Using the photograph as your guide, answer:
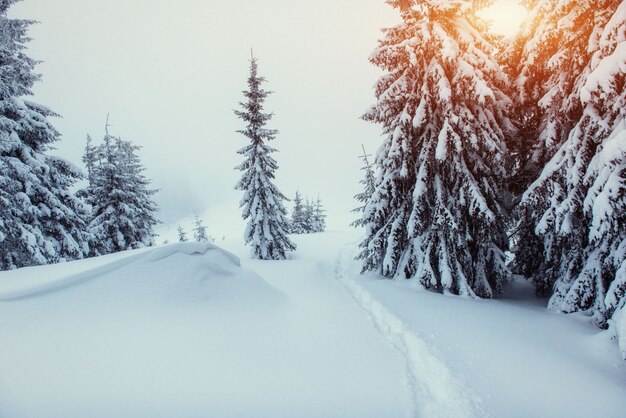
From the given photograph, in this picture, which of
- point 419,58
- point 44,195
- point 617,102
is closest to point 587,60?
point 617,102

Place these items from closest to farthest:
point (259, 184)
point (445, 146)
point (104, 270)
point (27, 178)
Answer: point (104, 270), point (445, 146), point (27, 178), point (259, 184)

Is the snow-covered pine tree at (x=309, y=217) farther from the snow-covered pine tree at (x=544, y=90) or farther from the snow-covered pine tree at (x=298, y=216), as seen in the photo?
the snow-covered pine tree at (x=544, y=90)

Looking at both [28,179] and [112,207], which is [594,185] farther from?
[112,207]

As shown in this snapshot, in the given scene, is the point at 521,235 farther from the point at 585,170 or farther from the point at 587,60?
the point at 587,60

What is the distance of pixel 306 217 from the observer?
46469mm

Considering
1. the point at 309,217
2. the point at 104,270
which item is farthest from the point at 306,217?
the point at 104,270

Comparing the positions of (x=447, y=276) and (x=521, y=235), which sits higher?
(x=521, y=235)

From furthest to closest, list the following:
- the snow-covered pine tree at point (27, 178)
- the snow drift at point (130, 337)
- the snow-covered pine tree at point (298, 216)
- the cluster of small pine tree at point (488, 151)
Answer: the snow-covered pine tree at point (298, 216), the snow-covered pine tree at point (27, 178), the cluster of small pine tree at point (488, 151), the snow drift at point (130, 337)

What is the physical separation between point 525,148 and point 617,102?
475 centimetres

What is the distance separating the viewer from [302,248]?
2555cm

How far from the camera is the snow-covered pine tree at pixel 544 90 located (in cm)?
778

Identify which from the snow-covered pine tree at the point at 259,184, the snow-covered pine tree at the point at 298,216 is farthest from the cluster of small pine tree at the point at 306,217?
the snow-covered pine tree at the point at 259,184

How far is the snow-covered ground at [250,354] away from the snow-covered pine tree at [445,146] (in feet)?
9.70

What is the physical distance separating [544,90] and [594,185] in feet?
16.6
